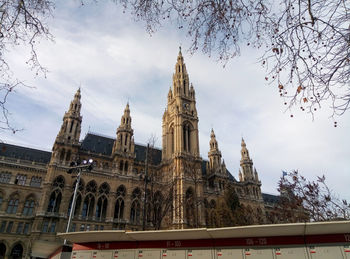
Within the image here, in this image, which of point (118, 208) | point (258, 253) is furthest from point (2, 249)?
point (258, 253)

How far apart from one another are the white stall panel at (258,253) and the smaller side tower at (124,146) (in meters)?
35.6

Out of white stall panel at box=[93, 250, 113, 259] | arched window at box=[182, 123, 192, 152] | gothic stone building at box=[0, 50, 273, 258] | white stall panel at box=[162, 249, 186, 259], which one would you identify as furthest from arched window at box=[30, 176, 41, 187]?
white stall panel at box=[162, 249, 186, 259]

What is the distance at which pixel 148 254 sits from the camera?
5.68 metres

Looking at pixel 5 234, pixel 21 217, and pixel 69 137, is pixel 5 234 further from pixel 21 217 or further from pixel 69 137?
pixel 69 137

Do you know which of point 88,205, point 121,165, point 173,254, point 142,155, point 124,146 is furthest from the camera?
point 142,155

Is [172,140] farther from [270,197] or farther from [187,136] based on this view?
[270,197]

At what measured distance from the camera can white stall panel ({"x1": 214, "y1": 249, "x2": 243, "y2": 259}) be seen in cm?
500

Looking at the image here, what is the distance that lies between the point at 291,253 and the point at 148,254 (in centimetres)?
308

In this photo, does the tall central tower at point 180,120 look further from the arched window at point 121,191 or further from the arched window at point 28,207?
the arched window at point 28,207

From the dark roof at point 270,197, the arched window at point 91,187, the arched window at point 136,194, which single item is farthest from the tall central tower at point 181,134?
the dark roof at point 270,197

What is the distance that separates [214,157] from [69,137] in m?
28.8

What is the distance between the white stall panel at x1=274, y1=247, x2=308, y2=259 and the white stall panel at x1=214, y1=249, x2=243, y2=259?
2.35ft

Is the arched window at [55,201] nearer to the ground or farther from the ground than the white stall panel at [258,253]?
farther from the ground

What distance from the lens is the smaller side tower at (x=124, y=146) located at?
1602 inches
